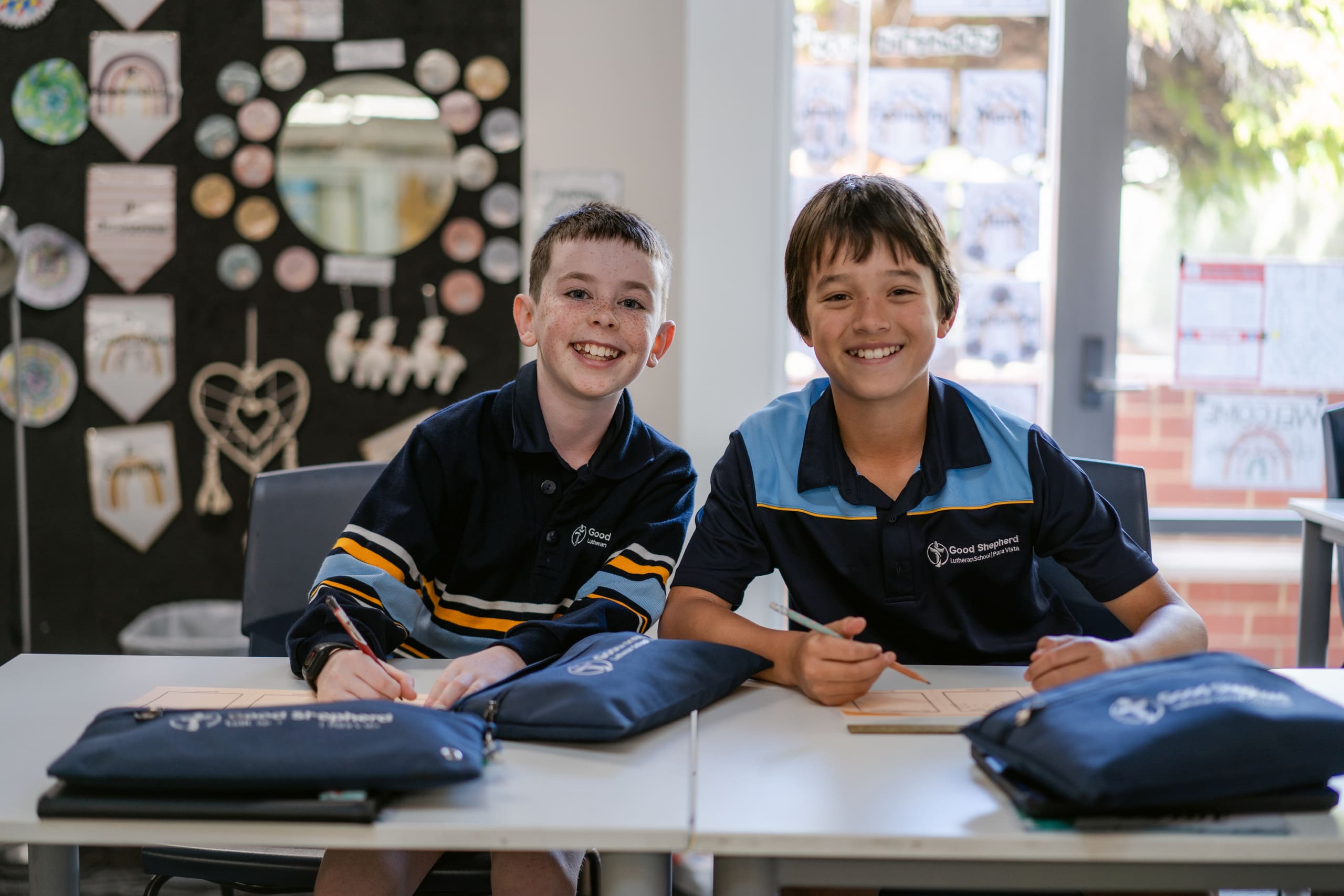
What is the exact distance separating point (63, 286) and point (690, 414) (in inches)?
68.5

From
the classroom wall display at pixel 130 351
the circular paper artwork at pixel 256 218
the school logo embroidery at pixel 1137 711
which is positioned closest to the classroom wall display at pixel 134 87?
the circular paper artwork at pixel 256 218

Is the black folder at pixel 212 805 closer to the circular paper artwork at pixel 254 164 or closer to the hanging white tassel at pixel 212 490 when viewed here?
the hanging white tassel at pixel 212 490

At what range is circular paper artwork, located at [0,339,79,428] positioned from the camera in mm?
2840

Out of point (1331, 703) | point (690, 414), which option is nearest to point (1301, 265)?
point (690, 414)

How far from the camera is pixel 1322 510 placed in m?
2.01

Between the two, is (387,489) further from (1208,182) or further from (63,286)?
(1208,182)

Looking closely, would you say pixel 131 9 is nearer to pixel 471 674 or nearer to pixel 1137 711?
pixel 471 674

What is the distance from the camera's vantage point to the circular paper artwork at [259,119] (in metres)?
2.78

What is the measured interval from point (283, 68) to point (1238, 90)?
8.32 ft

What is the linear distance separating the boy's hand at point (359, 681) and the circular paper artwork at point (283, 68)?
214 centimetres

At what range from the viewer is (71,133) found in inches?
110

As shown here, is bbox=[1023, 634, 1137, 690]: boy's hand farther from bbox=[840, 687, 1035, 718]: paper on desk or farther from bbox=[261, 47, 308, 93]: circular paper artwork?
bbox=[261, 47, 308, 93]: circular paper artwork

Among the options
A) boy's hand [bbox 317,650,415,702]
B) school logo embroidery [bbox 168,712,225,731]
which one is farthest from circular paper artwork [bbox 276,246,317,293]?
school logo embroidery [bbox 168,712,225,731]

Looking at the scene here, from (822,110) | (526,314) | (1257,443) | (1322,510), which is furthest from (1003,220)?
(526,314)
